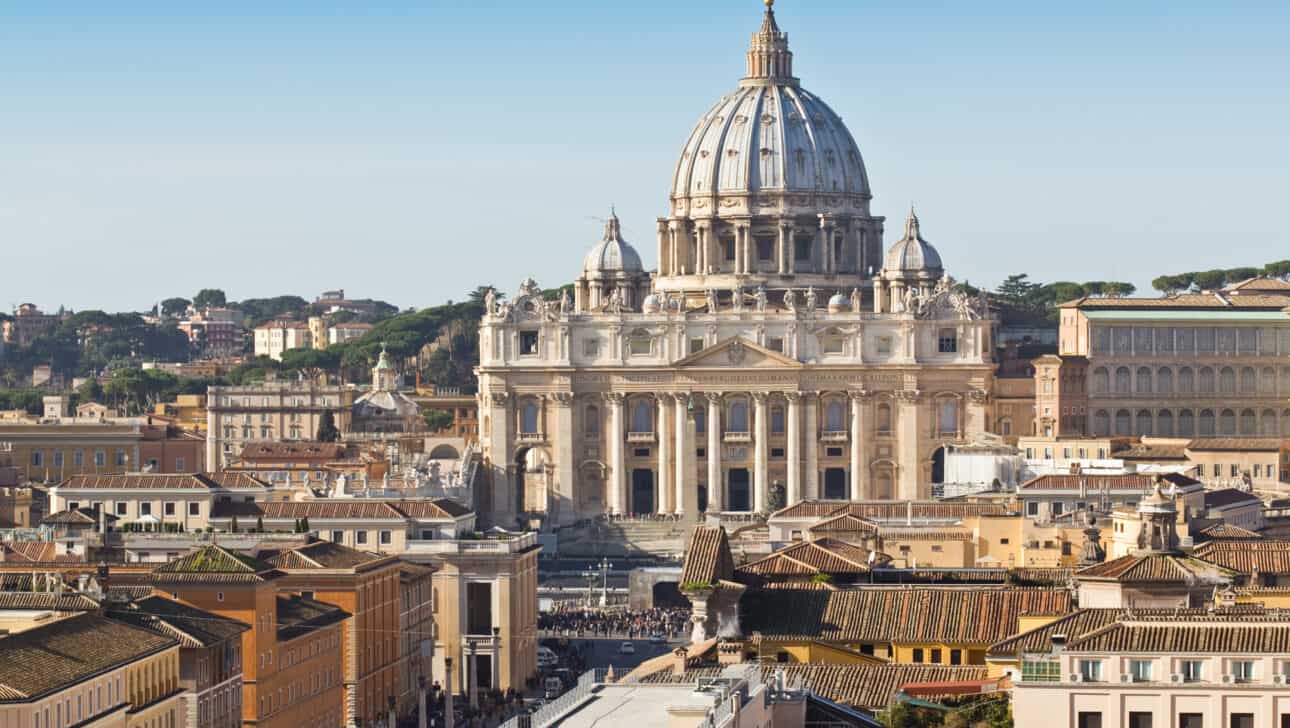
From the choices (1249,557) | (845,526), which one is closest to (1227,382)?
(845,526)

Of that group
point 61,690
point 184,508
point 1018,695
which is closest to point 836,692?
point 1018,695

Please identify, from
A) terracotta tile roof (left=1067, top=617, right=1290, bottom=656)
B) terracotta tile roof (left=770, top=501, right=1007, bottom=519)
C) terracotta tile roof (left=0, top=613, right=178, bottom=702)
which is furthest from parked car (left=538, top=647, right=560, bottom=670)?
terracotta tile roof (left=1067, top=617, right=1290, bottom=656)

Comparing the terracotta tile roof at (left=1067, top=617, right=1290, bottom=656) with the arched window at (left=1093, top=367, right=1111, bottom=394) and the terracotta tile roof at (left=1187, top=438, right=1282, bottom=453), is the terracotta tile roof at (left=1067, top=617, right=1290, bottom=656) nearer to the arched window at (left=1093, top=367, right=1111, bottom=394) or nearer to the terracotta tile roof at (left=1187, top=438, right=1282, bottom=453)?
the terracotta tile roof at (left=1187, top=438, right=1282, bottom=453)

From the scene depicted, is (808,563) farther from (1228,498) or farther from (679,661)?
(1228,498)

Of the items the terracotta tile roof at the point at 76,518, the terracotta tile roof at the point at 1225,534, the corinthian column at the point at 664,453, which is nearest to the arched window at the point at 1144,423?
the corinthian column at the point at 664,453

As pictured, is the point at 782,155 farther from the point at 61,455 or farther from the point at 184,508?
the point at 184,508

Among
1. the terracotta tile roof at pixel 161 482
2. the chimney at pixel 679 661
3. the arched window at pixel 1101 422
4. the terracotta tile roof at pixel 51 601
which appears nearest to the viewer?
the chimney at pixel 679 661

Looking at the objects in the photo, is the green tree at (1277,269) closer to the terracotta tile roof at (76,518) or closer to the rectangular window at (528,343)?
the rectangular window at (528,343)
